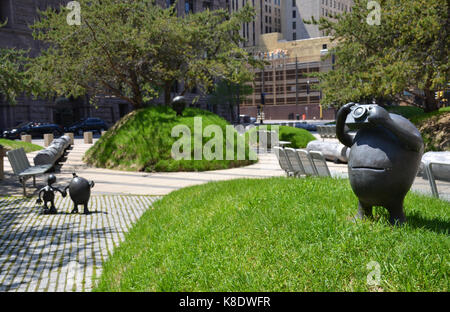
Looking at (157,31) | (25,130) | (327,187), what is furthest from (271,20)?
(327,187)

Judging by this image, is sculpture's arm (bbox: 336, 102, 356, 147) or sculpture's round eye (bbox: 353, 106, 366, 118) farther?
sculpture's arm (bbox: 336, 102, 356, 147)

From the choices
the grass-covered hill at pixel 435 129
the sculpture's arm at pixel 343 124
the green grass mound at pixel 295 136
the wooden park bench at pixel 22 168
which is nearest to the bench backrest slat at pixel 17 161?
the wooden park bench at pixel 22 168

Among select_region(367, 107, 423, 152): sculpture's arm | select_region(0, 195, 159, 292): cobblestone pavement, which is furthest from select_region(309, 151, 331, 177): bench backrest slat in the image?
select_region(367, 107, 423, 152): sculpture's arm

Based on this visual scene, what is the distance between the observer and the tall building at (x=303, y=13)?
108 metres

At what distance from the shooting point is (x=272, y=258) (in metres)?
4.32

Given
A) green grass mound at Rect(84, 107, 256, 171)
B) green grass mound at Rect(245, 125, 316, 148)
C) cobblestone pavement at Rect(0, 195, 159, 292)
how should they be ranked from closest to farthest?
1. cobblestone pavement at Rect(0, 195, 159, 292)
2. green grass mound at Rect(84, 107, 256, 171)
3. green grass mound at Rect(245, 125, 316, 148)

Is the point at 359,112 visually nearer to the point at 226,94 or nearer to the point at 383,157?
the point at 383,157

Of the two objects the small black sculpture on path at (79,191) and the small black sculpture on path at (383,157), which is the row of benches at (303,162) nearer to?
the small black sculpture on path at (383,157)

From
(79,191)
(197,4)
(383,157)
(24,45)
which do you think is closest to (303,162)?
(79,191)

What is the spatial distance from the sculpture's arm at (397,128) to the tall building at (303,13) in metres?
110

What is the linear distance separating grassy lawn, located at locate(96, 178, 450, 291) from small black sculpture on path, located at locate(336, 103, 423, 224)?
36cm

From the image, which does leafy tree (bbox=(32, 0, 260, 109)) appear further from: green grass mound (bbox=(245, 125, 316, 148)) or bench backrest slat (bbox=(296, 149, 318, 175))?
bench backrest slat (bbox=(296, 149, 318, 175))

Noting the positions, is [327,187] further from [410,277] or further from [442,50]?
[442,50]

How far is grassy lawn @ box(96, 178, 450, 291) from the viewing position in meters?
3.82
